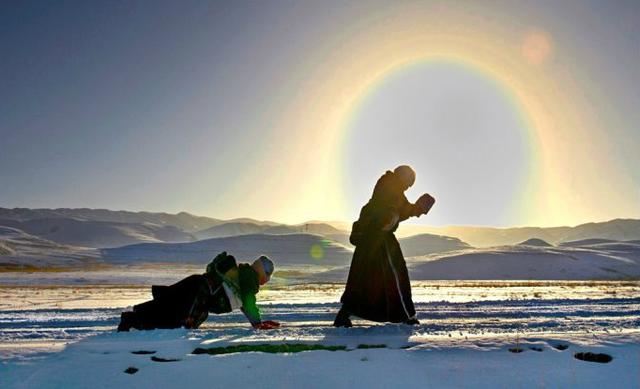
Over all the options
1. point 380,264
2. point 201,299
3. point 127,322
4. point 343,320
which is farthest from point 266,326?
point 380,264

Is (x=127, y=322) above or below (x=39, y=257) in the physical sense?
below

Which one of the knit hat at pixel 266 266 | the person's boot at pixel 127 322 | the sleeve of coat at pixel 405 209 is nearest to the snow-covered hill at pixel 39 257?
the person's boot at pixel 127 322

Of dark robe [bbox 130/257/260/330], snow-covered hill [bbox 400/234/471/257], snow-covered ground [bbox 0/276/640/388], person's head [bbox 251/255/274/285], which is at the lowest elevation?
snow-covered ground [bbox 0/276/640/388]

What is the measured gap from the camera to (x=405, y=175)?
8.49 meters

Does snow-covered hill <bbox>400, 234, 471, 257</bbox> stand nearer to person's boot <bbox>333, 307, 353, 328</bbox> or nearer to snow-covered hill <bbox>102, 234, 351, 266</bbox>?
snow-covered hill <bbox>102, 234, 351, 266</bbox>

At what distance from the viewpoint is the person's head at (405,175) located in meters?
8.49

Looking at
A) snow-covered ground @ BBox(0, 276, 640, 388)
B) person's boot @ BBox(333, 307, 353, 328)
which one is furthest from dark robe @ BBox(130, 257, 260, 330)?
person's boot @ BBox(333, 307, 353, 328)

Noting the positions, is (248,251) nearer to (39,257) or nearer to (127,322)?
(39,257)

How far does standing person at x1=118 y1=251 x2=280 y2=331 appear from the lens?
23.4ft

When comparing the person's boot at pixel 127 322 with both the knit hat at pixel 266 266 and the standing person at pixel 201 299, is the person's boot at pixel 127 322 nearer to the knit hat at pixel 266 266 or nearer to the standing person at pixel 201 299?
the standing person at pixel 201 299

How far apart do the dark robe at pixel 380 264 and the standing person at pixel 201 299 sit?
4.32 ft

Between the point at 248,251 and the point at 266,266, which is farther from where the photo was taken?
the point at 248,251

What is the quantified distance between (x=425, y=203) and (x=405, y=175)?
522 millimetres

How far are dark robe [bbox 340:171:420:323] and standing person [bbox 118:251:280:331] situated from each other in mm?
1317
